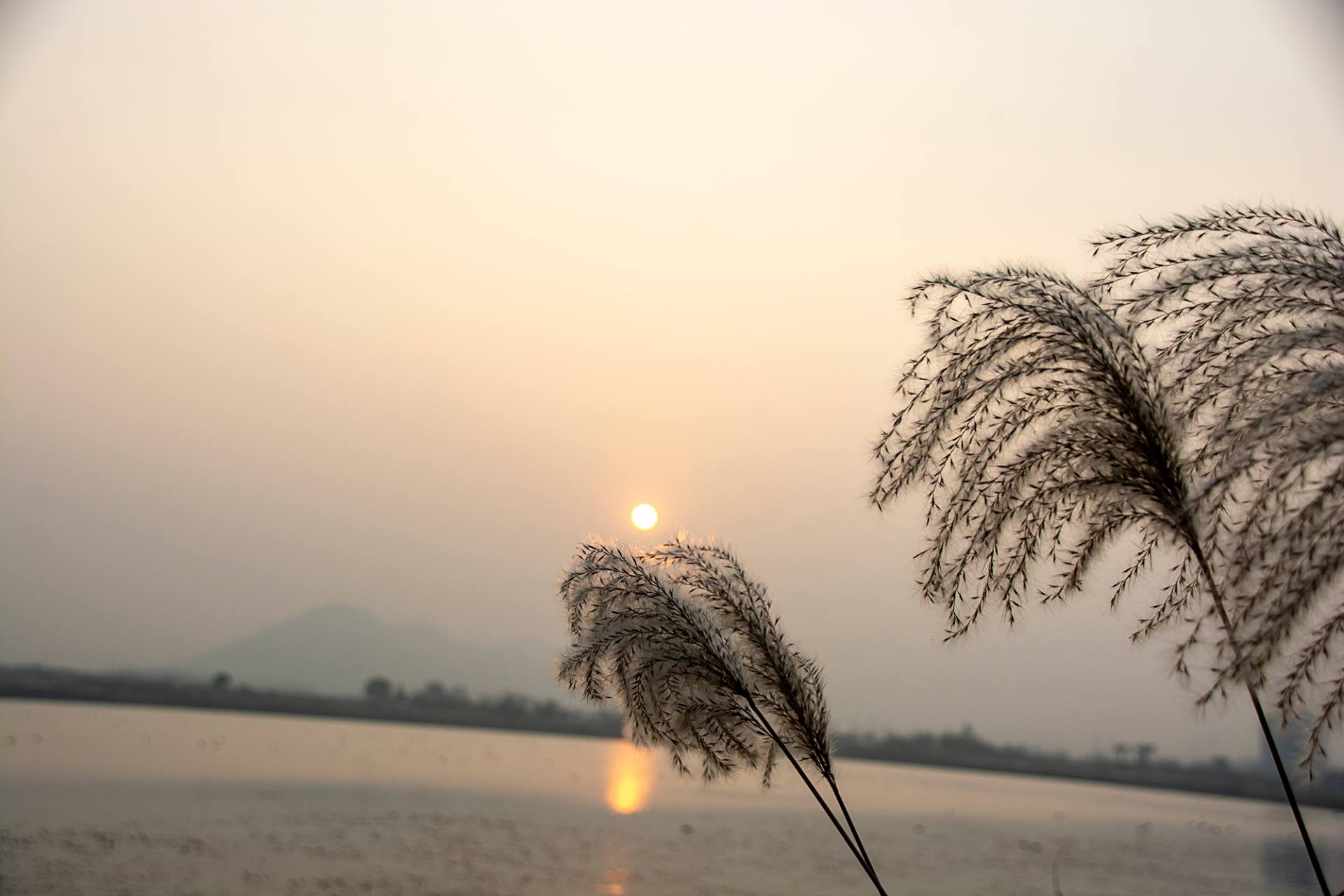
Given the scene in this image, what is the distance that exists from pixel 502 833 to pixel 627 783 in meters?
17.1

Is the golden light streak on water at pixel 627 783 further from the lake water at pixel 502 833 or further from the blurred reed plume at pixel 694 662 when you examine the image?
the blurred reed plume at pixel 694 662

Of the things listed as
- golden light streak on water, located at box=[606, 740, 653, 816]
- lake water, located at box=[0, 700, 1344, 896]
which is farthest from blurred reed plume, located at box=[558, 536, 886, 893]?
golden light streak on water, located at box=[606, 740, 653, 816]

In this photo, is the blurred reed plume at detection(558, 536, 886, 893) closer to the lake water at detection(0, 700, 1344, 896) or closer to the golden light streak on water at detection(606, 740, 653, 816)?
the lake water at detection(0, 700, 1344, 896)

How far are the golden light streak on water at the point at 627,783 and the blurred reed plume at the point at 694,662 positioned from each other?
15.8 metres

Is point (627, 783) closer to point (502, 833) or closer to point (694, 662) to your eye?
point (502, 833)

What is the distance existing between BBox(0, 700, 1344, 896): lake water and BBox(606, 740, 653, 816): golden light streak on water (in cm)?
29

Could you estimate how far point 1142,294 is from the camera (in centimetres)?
331

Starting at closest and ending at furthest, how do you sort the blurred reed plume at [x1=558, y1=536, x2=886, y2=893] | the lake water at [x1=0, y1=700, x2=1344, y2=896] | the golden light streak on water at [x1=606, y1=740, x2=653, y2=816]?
the blurred reed plume at [x1=558, y1=536, x2=886, y2=893]
the lake water at [x1=0, y1=700, x2=1344, y2=896]
the golden light streak on water at [x1=606, y1=740, x2=653, y2=816]

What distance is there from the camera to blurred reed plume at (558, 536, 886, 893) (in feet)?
12.0

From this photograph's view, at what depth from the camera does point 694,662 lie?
3.66m

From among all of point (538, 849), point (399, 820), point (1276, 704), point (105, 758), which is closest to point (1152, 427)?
point (1276, 704)

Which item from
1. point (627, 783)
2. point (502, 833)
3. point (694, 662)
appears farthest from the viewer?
point (627, 783)

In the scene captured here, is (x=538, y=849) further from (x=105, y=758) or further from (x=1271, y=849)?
(x=1271, y=849)

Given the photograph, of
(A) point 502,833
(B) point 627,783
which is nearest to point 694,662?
(A) point 502,833
